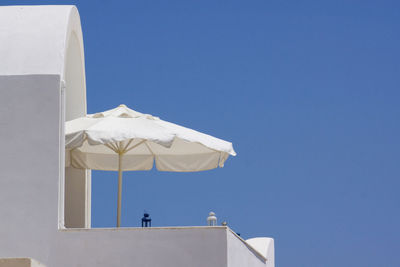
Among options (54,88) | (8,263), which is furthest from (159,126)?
(8,263)

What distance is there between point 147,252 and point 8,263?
262 cm

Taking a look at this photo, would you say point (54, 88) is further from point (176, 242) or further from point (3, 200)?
point (176, 242)

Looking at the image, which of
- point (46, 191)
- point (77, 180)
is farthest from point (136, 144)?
point (46, 191)

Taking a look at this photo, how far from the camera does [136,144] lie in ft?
55.8

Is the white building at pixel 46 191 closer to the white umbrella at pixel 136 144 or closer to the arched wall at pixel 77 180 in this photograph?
the white umbrella at pixel 136 144

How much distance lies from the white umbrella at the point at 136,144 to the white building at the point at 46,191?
0.74 metres

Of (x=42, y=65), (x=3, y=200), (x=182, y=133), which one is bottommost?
(x=3, y=200)

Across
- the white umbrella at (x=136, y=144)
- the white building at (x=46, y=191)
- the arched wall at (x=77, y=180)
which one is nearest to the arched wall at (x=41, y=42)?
the white building at (x=46, y=191)

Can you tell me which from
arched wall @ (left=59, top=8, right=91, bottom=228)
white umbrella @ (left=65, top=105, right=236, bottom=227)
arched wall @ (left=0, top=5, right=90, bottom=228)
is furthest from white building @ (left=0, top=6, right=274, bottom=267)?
arched wall @ (left=59, top=8, right=91, bottom=228)

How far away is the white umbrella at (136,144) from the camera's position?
48.5ft

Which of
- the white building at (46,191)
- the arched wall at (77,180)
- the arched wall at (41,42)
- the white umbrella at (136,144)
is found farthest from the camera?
the arched wall at (77,180)

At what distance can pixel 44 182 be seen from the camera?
14117mm

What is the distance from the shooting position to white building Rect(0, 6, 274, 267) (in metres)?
13.7

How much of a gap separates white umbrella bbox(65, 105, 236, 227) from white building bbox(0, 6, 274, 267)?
0.74 m
